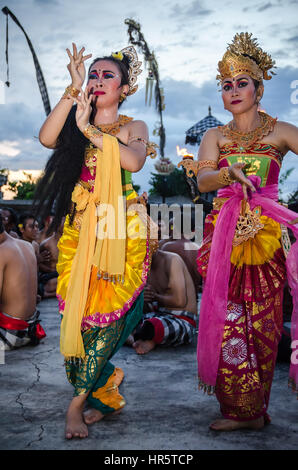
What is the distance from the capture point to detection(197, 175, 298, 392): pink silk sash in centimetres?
239

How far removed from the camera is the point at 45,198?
2.69 meters

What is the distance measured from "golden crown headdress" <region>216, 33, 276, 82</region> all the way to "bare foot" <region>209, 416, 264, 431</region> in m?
1.95

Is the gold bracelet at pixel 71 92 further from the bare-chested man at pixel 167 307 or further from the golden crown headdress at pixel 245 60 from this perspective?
the bare-chested man at pixel 167 307

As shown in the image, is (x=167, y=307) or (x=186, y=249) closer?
(x=167, y=307)

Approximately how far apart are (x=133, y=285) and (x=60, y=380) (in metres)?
1.19

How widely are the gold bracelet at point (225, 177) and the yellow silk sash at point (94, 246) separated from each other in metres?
0.56

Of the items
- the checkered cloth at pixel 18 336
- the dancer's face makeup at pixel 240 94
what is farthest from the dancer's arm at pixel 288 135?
the checkered cloth at pixel 18 336

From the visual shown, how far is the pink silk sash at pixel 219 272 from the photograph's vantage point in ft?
7.85

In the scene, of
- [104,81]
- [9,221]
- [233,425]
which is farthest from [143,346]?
[9,221]

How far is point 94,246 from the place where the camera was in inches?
98.3

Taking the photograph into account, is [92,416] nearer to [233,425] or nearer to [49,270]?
[233,425]

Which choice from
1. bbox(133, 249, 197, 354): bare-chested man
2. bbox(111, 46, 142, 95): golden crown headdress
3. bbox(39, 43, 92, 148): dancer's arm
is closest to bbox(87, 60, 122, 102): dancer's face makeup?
bbox(111, 46, 142, 95): golden crown headdress

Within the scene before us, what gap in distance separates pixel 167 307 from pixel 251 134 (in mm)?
2395
